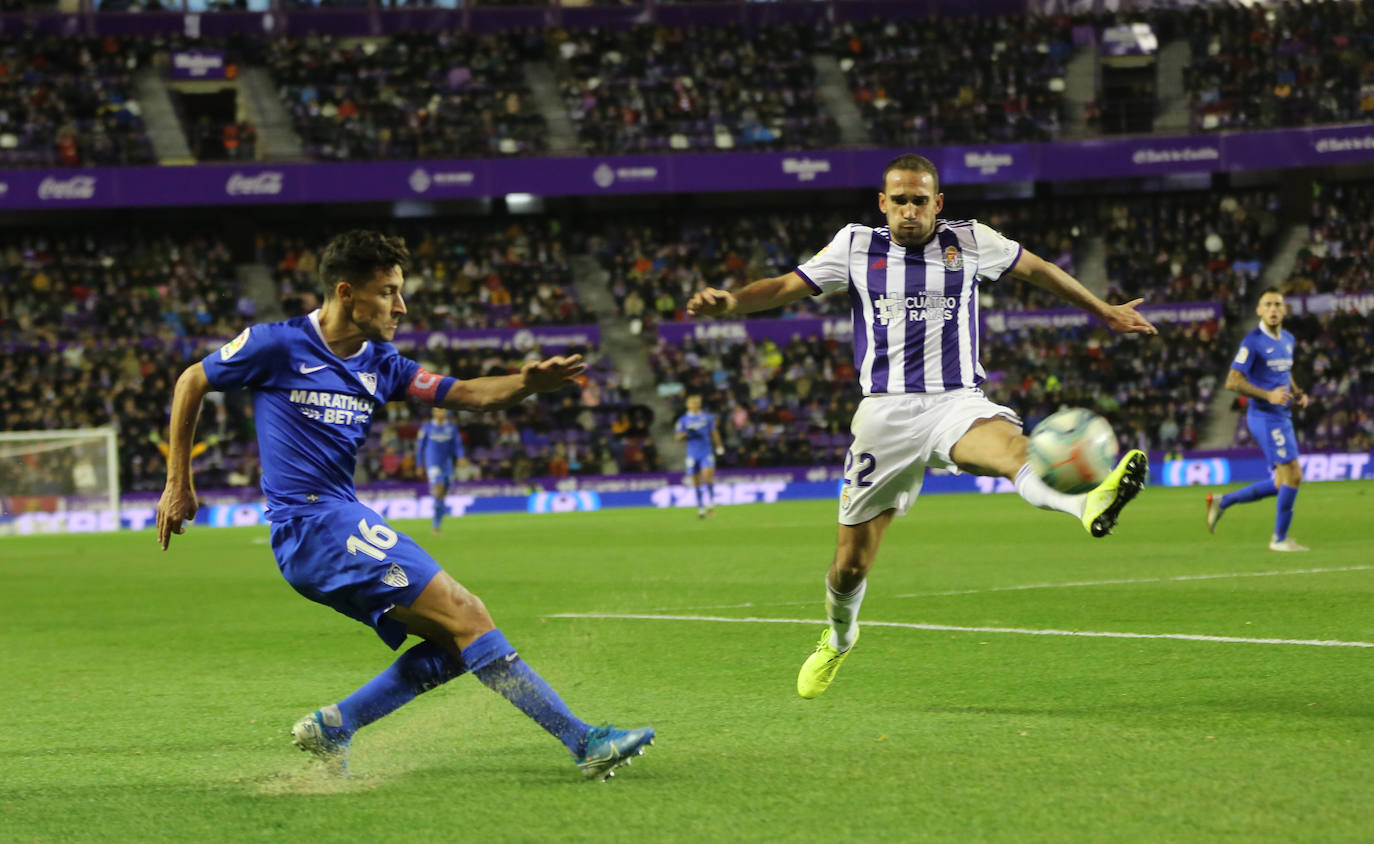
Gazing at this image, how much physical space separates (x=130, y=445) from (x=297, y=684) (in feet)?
82.6

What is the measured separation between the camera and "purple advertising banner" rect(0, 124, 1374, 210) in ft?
118

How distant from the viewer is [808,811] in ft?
15.4

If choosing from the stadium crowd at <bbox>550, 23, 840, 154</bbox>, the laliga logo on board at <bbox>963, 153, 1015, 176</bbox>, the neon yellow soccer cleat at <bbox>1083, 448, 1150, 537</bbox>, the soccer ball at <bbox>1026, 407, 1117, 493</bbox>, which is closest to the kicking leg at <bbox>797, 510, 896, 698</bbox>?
the soccer ball at <bbox>1026, 407, 1117, 493</bbox>

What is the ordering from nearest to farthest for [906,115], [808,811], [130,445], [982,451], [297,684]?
[808,811], [982,451], [297,684], [130,445], [906,115]

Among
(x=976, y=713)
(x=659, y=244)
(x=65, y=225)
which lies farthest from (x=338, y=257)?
(x=65, y=225)

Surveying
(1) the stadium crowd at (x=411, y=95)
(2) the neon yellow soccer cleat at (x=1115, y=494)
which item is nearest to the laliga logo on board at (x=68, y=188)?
(1) the stadium crowd at (x=411, y=95)

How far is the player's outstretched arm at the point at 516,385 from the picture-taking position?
17.1 ft

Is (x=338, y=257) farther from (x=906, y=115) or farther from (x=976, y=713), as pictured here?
(x=906, y=115)

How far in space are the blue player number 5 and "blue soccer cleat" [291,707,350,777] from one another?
72 centimetres

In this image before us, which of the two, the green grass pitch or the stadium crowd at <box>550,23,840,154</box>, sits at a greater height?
the stadium crowd at <box>550,23,840,154</box>

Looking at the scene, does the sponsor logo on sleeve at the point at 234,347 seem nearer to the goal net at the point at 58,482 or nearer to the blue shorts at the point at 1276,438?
the blue shorts at the point at 1276,438

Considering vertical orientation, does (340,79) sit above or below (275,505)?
above

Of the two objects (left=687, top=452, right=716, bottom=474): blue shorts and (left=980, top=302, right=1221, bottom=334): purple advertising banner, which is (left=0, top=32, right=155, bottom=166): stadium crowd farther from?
(left=980, top=302, right=1221, bottom=334): purple advertising banner

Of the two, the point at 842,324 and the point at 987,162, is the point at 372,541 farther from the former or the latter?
the point at 987,162
